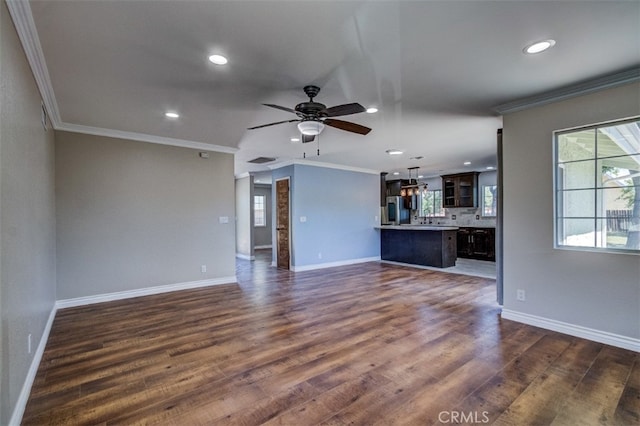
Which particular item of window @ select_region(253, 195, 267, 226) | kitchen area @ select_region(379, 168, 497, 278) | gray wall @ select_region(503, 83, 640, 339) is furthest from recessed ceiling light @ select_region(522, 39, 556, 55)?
window @ select_region(253, 195, 267, 226)

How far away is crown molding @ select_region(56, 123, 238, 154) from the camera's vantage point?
427 centimetres

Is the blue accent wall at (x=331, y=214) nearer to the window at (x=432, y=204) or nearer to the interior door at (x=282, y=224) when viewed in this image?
Answer: the interior door at (x=282, y=224)

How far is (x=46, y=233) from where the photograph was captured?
3.42 metres

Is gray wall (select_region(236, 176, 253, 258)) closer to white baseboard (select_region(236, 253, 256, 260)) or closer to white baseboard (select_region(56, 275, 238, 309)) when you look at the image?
white baseboard (select_region(236, 253, 256, 260))

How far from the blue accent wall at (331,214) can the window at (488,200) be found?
3271mm

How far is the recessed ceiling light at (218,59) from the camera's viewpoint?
2456mm

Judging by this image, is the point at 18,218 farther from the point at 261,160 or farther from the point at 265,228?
the point at 265,228

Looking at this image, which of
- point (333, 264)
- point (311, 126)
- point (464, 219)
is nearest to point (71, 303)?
point (311, 126)

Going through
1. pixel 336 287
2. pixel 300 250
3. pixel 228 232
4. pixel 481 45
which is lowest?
pixel 336 287

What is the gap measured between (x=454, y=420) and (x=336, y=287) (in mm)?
3508

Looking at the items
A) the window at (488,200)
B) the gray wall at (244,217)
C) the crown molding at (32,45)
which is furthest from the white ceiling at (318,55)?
the window at (488,200)

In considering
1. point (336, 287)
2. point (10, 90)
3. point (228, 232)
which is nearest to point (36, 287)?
point (10, 90)

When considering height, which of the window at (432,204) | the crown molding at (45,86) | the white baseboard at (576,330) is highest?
the crown molding at (45,86)

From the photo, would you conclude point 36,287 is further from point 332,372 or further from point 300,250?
point 300,250
